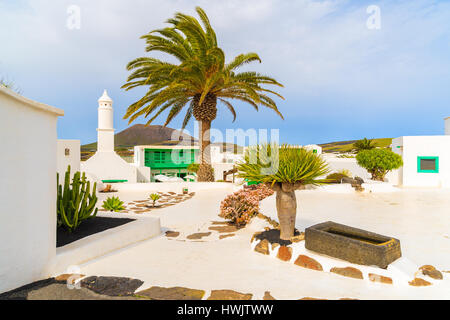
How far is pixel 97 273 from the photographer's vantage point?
399 cm

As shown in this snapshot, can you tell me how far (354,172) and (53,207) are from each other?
1123 inches

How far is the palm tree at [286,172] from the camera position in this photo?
472cm

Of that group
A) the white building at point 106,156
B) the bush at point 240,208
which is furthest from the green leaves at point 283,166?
the white building at point 106,156

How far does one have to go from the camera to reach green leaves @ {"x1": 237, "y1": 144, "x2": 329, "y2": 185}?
4.71 m

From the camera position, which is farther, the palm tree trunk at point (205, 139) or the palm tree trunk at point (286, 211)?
the palm tree trunk at point (205, 139)

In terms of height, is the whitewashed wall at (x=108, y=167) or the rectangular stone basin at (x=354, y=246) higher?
the whitewashed wall at (x=108, y=167)

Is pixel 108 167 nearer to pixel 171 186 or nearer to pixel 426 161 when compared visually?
pixel 171 186

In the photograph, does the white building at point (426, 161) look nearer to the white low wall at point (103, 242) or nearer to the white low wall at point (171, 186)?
the white low wall at point (171, 186)

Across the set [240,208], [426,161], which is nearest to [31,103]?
[240,208]

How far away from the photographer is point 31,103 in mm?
3537

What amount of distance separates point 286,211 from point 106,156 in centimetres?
2347

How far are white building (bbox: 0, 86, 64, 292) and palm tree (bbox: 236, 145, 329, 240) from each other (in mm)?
3144

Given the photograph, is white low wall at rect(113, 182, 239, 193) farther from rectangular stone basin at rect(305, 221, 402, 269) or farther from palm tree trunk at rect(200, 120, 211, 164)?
rectangular stone basin at rect(305, 221, 402, 269)

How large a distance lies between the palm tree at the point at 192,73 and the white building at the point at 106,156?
1141cm
